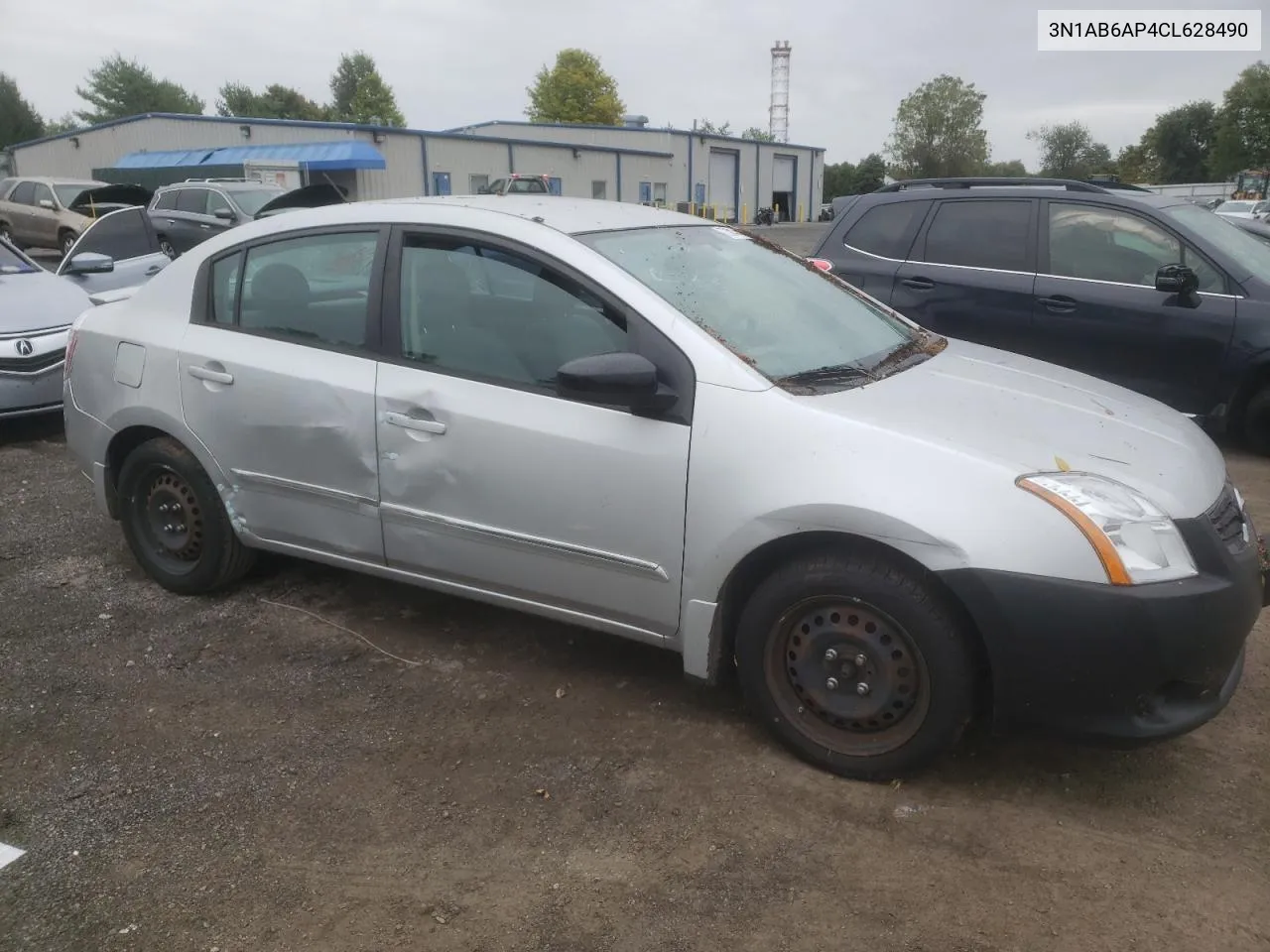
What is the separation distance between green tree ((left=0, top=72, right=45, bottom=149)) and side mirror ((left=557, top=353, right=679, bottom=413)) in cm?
7084

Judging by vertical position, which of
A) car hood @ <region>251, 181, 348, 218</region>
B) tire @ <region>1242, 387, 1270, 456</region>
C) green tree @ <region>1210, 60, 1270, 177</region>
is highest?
green tree @ <region>1210, 60, 1270, 177</region>

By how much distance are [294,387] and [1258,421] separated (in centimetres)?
555

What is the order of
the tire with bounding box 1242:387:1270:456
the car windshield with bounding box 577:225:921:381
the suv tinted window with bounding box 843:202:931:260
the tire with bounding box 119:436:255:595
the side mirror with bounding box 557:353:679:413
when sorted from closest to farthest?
the side mirror with bounding box 557:353:679:413 → the car windshield with bounding box 577:225:921:381 → the tire with bounding box 119:436:255:595 → the tire with bounding box 1242:387:1270:456 → the suv tinted window with bounding box 843:202:931:260

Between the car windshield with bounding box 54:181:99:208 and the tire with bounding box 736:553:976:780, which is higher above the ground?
the car windshield with bounding box 54:181:99:208

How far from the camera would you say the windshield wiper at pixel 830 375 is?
2.96 meters

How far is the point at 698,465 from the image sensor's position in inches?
111

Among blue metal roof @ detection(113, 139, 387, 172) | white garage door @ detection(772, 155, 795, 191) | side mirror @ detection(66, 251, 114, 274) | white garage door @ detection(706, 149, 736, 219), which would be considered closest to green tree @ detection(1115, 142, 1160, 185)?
white garage door @ detection(772, 155, 795, 191)

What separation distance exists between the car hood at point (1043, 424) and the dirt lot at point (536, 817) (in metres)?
0.87

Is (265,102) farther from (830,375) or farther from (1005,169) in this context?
(830,375)

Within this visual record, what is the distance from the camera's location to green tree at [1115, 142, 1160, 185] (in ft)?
258

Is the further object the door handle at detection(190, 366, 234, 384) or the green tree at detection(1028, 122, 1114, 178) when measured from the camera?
the green tree at detection(1028, 122, 1114, 178)

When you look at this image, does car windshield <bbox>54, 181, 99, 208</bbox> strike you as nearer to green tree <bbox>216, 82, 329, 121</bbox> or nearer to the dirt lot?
the dirt lot

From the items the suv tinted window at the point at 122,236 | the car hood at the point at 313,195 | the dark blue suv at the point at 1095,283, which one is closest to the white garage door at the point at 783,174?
the suv tinted window at the point at 122,236

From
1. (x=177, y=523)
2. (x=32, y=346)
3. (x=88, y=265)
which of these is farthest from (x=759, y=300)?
(x=88, y=265)
